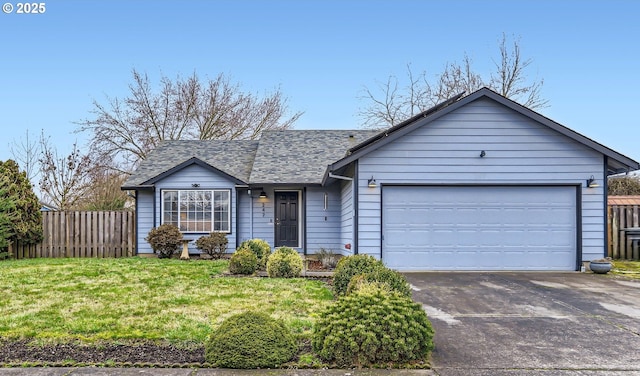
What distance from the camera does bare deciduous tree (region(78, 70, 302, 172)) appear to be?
83.8 feet

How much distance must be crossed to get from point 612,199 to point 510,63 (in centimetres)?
849

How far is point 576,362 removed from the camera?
410 centimetres

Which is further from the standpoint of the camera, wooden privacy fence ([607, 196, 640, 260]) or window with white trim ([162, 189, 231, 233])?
window with white trim ([162, 189, 231, 233])

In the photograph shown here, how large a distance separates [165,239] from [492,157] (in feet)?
31.1

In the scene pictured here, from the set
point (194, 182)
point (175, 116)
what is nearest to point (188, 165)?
point (194, 182)

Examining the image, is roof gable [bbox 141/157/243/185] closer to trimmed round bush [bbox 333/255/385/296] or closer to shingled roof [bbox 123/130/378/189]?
shingled roof [bbox 123/130/378/189]

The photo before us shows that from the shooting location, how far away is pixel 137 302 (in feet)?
23.0

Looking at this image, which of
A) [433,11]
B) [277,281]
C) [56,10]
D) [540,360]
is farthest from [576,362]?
Answer: [56,10]

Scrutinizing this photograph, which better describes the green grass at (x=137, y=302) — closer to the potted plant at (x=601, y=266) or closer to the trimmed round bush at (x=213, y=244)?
the trimmed round bush at (x=213, y=244)

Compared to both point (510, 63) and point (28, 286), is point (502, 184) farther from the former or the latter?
point (510, 63)

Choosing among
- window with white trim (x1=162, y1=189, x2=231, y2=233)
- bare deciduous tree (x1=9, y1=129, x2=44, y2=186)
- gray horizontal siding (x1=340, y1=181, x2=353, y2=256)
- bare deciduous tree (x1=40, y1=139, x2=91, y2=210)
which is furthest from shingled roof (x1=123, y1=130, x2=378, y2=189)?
bare deciduous tree (x1=9, y1=129, x2=44, y2=186)

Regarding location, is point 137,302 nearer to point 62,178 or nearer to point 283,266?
point 283,266

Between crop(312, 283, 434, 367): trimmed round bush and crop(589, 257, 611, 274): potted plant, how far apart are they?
796 cm

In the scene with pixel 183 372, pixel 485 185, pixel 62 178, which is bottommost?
pixel 183 372
